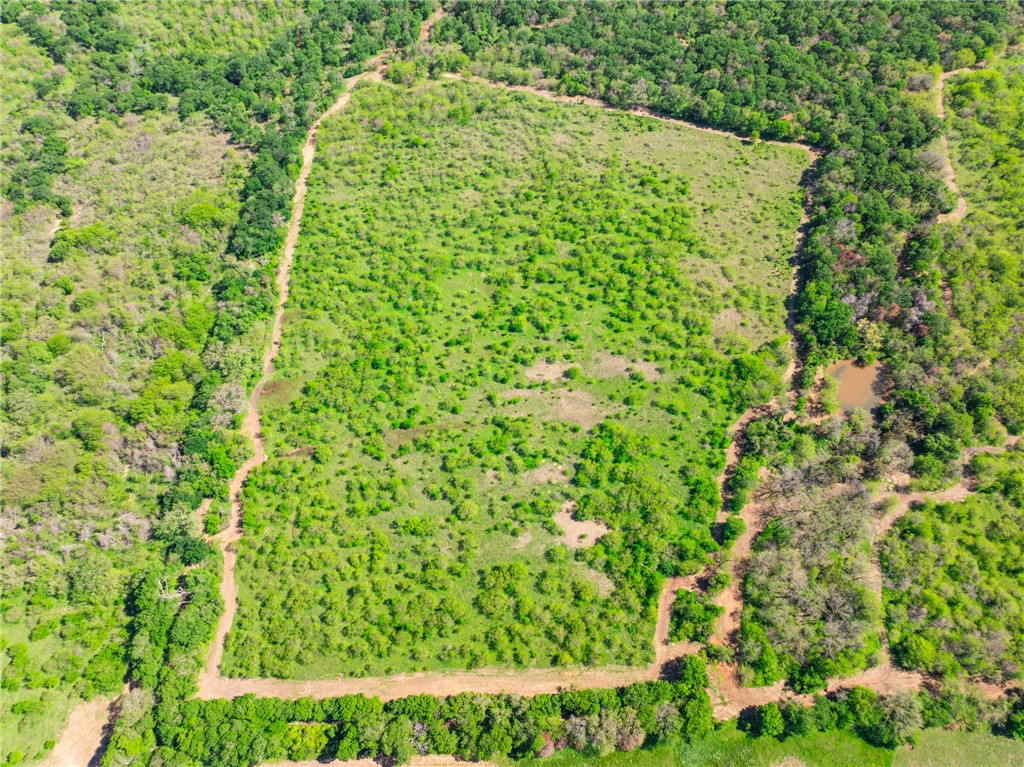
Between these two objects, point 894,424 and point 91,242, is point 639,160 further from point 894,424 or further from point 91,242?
point 91,242

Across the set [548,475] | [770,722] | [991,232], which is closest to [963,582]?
[770,722]

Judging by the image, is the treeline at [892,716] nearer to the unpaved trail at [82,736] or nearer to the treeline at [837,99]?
the treeline at [837,99]

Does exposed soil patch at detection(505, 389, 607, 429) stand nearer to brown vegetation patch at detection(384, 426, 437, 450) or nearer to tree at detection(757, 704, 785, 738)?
brown vegetation patch at detection(384, 426, 437, 450)

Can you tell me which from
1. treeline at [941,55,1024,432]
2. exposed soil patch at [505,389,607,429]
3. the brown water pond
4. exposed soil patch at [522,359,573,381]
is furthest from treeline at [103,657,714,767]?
treeline at [941,55,1024,432]

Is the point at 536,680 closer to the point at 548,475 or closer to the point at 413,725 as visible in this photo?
the point at 413,725

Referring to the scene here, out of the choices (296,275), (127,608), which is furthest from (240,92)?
(127,608)

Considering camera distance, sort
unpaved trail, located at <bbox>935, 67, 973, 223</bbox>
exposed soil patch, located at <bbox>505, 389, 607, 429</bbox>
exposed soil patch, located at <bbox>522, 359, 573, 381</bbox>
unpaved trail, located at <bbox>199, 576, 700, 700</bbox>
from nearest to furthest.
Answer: unpaved trail, located at <bbox>199, 576, 700, 700</bbox> → exposed soil patch, located at <bbox>505, 389, 607, 429</bbox> → exposed soil patch, located at <bbox>522, 359, 573, 381</bbox> → unpaved trail, located at <bbox>935, 67, 973, 223</bbox>
